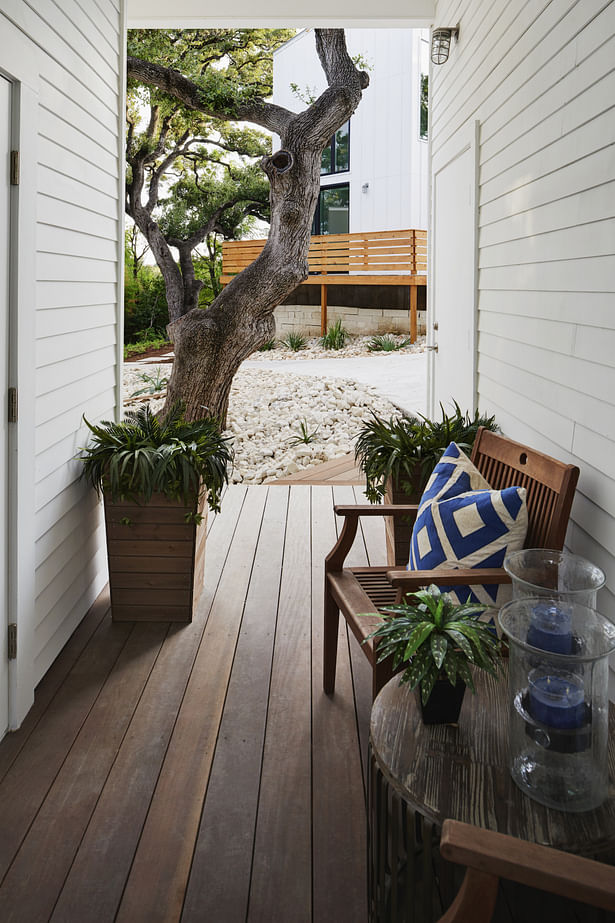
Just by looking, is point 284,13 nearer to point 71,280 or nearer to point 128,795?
point 71,280

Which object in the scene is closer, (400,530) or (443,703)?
(443,703)

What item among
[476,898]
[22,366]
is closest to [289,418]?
[22,366]

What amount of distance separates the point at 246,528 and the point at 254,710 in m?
2.14

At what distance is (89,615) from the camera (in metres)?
3.54

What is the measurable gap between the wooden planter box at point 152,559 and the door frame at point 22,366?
2.16 feet

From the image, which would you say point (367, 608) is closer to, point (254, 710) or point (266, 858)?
point (254, 710)

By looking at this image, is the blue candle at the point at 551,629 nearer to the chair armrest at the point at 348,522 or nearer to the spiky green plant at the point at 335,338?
the chair armrest at the point at 348,522

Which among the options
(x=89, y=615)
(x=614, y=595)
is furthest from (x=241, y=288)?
(x=614, y=595)

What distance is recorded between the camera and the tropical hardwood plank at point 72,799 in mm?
1833

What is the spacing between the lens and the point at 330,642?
2801 mm

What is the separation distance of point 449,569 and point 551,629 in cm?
76

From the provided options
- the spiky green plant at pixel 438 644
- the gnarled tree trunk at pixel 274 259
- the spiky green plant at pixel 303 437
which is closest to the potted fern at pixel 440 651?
the spiky green plant at pixel 438 644

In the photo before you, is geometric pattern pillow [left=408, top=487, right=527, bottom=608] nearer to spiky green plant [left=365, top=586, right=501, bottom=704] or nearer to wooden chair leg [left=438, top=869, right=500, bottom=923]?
spiky green plant [left=365, top=586, right=501, bottom=704]

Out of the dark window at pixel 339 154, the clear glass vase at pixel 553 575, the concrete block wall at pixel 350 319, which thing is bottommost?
the clear glass vase at pixel 553 575
